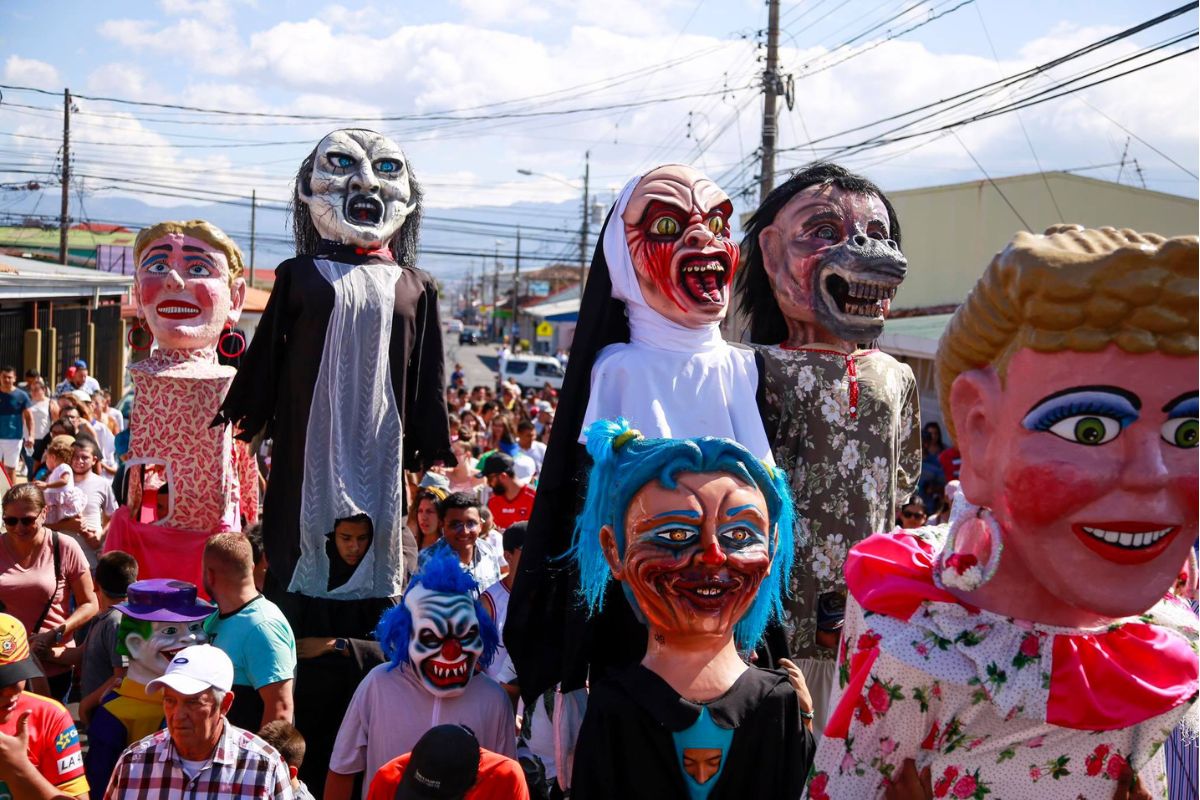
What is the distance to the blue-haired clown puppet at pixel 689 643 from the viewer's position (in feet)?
10.7

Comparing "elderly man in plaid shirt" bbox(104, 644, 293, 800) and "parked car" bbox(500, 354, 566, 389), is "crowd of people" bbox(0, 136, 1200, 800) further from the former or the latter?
"parked car" bbox(500, 354, 566, 389)

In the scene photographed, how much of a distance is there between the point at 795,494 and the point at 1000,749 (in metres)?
1.80

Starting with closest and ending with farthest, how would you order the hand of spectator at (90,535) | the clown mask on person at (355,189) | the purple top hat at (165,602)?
the purple top hat at (165,602), the clown mask on person at (355,189), the hand of spectator at (90,535)

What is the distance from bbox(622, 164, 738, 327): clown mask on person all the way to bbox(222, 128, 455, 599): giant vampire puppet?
1.63 metres

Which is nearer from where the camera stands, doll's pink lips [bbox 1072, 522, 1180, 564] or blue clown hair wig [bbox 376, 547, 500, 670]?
doll's pink lips [bbox 1072, 522, 1180, 564]

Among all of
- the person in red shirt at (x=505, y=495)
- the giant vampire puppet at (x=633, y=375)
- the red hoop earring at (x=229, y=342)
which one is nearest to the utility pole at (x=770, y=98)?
the person in red shirt at (x=505, y=495)

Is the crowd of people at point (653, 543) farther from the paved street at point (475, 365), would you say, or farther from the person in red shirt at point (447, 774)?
the paved street at point (475, 365)

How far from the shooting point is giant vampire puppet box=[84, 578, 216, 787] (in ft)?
14.6

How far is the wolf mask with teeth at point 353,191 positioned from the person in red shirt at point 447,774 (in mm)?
2631

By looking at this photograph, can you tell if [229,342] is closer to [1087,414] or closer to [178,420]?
[178,420]

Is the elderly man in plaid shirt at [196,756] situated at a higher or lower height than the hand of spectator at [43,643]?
higher

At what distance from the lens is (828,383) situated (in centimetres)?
454

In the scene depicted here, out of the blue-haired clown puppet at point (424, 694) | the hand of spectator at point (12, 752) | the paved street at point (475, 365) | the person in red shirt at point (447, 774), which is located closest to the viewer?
the person in red shirt at point (447, 774)

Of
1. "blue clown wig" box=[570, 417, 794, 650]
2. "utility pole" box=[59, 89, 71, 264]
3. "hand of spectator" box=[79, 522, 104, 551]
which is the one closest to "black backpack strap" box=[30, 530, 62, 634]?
"hand of spectator" box=[79, 522, 104, 551]
